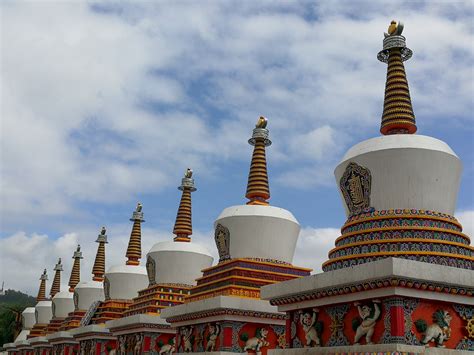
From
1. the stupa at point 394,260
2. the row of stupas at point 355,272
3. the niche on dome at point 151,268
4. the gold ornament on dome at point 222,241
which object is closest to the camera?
the stupa at point 394,260

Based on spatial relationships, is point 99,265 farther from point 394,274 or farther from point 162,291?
point 394,274

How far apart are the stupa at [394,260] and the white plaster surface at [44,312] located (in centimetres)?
3225

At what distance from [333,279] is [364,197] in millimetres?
2869

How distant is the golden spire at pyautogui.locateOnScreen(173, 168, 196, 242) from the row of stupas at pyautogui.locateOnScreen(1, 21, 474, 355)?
4.61 ft

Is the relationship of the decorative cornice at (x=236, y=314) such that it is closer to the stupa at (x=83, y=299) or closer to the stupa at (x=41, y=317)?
the stupa at (x=83, y=299)

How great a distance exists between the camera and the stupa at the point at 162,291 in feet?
74.2

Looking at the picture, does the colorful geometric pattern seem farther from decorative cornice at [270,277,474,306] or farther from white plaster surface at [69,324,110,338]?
white plaster surface at [69,324,110,338]

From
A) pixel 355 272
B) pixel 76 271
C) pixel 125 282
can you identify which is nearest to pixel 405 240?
pixel 355 272

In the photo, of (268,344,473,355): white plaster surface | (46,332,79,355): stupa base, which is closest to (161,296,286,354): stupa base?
(268,344,473,355): white plaster surface

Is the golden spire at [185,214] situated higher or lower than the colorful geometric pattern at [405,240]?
higher

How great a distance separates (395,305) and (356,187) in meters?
3.89

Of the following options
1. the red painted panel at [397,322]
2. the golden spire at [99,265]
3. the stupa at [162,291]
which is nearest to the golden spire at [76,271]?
the golden spire at [99,265]

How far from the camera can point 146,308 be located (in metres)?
23.4

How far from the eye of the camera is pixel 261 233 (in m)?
19.3
